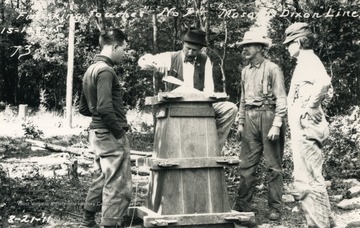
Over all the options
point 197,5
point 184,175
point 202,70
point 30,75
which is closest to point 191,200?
point 184,175

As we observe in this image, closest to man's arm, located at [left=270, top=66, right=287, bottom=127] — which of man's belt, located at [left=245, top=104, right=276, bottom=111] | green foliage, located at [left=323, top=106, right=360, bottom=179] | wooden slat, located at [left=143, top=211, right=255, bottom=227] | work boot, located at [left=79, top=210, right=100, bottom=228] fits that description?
man's belt, located at [left=245, top=104, right=276, bottom=111]

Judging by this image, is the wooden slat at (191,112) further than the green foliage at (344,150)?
No

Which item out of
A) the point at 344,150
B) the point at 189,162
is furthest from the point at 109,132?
the point at 344,150

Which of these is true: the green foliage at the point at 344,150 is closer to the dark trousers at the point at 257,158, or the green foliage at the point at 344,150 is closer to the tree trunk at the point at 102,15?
the dark trousers at the point at 257,158

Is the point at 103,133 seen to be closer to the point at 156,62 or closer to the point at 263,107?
the point at 156,62

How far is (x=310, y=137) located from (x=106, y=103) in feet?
7.31

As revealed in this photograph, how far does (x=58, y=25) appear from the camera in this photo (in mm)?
28469

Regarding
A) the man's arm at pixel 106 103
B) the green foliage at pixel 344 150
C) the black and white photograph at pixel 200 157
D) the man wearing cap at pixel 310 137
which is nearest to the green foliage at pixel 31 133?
the black and white photograph at pixel 200 157

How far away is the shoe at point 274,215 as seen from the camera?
20.4 feet

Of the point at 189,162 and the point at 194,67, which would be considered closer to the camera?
the point at 189,162

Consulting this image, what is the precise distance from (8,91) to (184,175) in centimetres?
3269

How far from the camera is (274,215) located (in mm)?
6215

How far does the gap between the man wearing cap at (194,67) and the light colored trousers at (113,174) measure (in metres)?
0.98

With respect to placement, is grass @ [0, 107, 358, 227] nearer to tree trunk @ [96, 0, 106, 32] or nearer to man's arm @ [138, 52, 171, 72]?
man's arm @ [138, 52, 171, 72]
